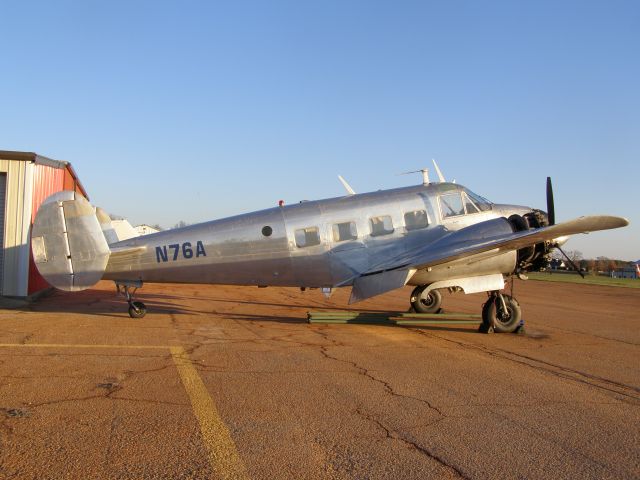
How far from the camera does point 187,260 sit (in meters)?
13.5

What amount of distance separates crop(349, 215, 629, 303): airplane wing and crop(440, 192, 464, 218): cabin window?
677 mm

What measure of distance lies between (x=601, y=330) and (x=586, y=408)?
29.5 feet

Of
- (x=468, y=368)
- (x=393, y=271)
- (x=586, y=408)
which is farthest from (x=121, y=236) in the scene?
(x=586, y=408)

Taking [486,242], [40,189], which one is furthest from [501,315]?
[40,189]

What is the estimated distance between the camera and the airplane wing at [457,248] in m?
10.9

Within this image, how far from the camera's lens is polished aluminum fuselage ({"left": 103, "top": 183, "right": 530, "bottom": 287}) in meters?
13.3

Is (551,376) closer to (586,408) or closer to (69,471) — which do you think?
(586,408)

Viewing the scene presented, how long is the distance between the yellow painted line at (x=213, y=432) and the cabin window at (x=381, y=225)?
22.5 ft

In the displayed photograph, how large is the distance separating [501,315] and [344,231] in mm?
4408

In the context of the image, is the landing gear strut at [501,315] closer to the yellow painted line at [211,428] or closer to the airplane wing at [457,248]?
the airplane wing at [457,248]

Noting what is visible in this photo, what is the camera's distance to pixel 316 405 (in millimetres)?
6203

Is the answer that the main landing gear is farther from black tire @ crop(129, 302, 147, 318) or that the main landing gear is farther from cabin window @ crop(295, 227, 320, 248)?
black tire @ crop(129, 302, 147, 318)

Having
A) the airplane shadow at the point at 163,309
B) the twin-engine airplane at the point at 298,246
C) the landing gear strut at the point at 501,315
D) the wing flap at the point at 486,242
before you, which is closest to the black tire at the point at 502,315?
the landing gear strut at the point at 501,315

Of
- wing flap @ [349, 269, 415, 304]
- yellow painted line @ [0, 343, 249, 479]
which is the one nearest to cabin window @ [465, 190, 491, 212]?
wing flap @ [349, 269, 415, 304]
